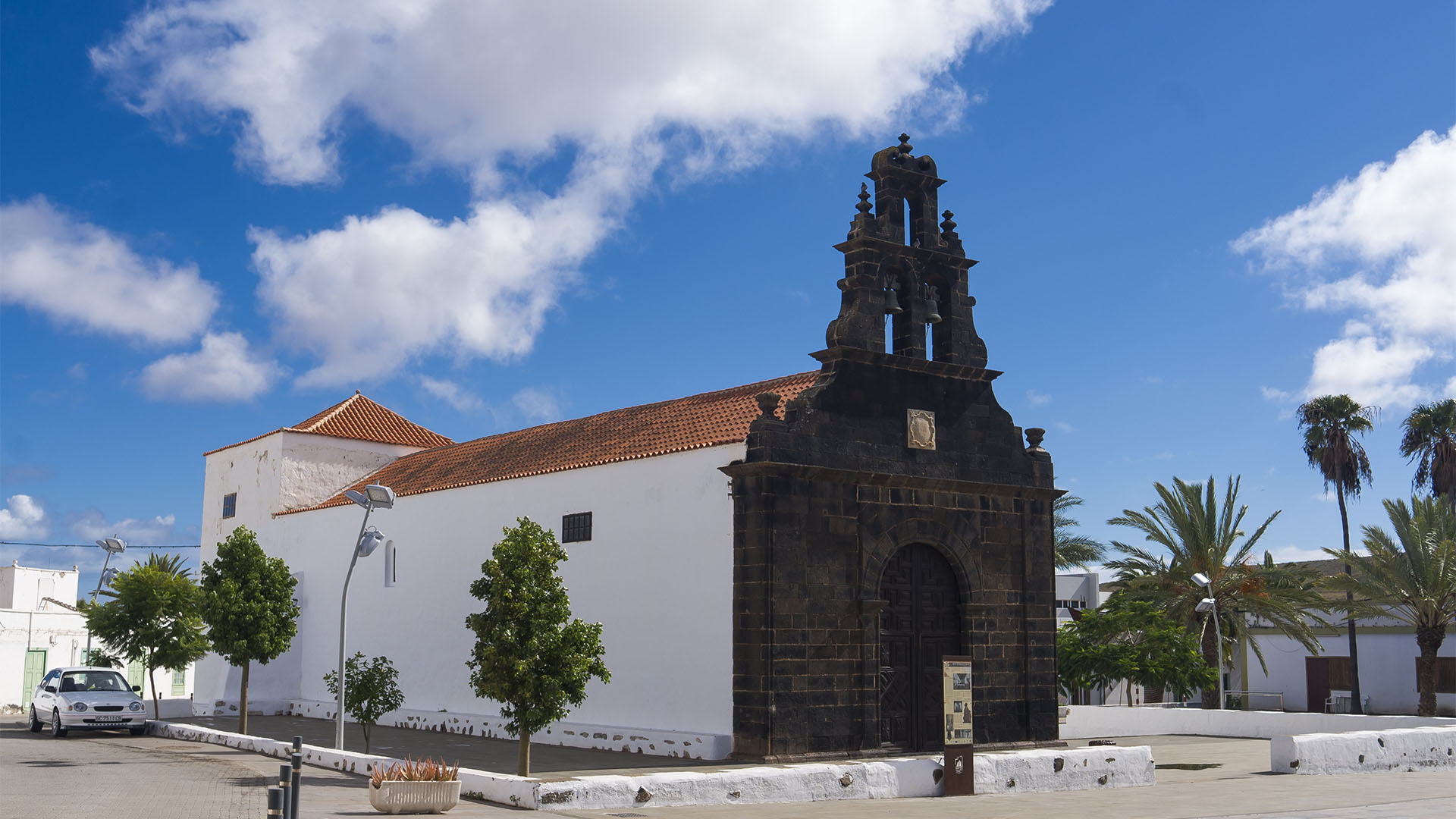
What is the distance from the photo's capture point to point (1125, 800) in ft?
51.5

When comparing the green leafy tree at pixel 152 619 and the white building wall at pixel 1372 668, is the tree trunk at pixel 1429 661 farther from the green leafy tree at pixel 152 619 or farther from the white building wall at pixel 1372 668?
the green leafy tree at pixel 152 619

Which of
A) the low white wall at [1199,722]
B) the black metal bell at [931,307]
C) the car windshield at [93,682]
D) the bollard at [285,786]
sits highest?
the black metal bell at [931,307]

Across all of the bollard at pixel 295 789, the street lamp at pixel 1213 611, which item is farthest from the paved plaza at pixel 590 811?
the street lamp at pixel 1213 611

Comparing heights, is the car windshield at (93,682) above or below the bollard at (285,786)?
below

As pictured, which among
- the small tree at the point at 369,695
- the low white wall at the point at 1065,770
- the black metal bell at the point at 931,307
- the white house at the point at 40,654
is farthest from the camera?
the white house at the point at 40,654

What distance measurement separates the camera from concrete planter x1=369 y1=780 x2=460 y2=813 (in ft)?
43.0

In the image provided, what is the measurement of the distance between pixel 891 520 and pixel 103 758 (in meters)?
13.0

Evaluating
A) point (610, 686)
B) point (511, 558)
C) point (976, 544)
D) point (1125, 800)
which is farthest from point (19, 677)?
point (1125, 800)

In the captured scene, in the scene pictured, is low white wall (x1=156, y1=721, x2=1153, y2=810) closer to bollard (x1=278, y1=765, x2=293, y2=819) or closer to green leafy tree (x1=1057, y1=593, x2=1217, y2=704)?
bollard (x1=278, y1=765, x2=293, y2=819)

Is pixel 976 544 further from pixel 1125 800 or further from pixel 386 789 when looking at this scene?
pixel 386 789

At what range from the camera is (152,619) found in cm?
2597

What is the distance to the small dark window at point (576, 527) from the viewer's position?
22312 mm

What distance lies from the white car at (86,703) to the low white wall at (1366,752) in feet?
68.4

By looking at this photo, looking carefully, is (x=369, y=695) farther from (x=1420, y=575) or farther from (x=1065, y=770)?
(x=1420, y=575)
